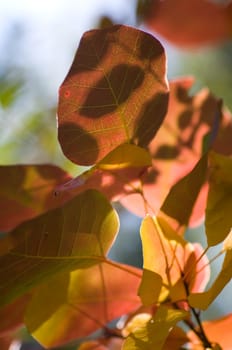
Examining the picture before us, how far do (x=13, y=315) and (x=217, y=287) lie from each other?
168 millimetres

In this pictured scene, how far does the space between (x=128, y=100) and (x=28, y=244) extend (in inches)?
4.4

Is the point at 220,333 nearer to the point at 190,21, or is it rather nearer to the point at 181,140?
the point at 181,140

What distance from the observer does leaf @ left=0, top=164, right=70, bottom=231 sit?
1.69ft

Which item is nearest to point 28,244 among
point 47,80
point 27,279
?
point 27,279

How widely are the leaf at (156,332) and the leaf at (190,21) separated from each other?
0.27 m

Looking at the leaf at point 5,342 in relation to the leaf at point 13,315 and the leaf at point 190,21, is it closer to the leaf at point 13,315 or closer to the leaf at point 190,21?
the leaf at point 13,315

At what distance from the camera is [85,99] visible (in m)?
0.44

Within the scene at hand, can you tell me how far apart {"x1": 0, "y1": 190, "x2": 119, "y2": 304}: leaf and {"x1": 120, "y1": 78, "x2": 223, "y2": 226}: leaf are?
0.11 metres

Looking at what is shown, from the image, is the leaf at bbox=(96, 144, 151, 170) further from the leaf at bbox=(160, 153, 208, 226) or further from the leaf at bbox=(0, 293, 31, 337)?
the leaf at bbox=(0, 293, 31, 337)

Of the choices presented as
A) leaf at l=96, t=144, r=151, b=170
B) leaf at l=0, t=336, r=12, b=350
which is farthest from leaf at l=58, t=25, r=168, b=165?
leaf at l=0, t=336, r=12, b=350

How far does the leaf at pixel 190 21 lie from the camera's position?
59 cm

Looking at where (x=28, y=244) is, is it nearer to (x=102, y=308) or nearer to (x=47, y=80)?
(x=102, y=308)

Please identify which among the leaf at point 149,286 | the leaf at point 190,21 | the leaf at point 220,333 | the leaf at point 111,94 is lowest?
the leaf at point 220,333

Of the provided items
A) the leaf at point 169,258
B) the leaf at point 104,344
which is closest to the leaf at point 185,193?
the leaf at point 169,258
